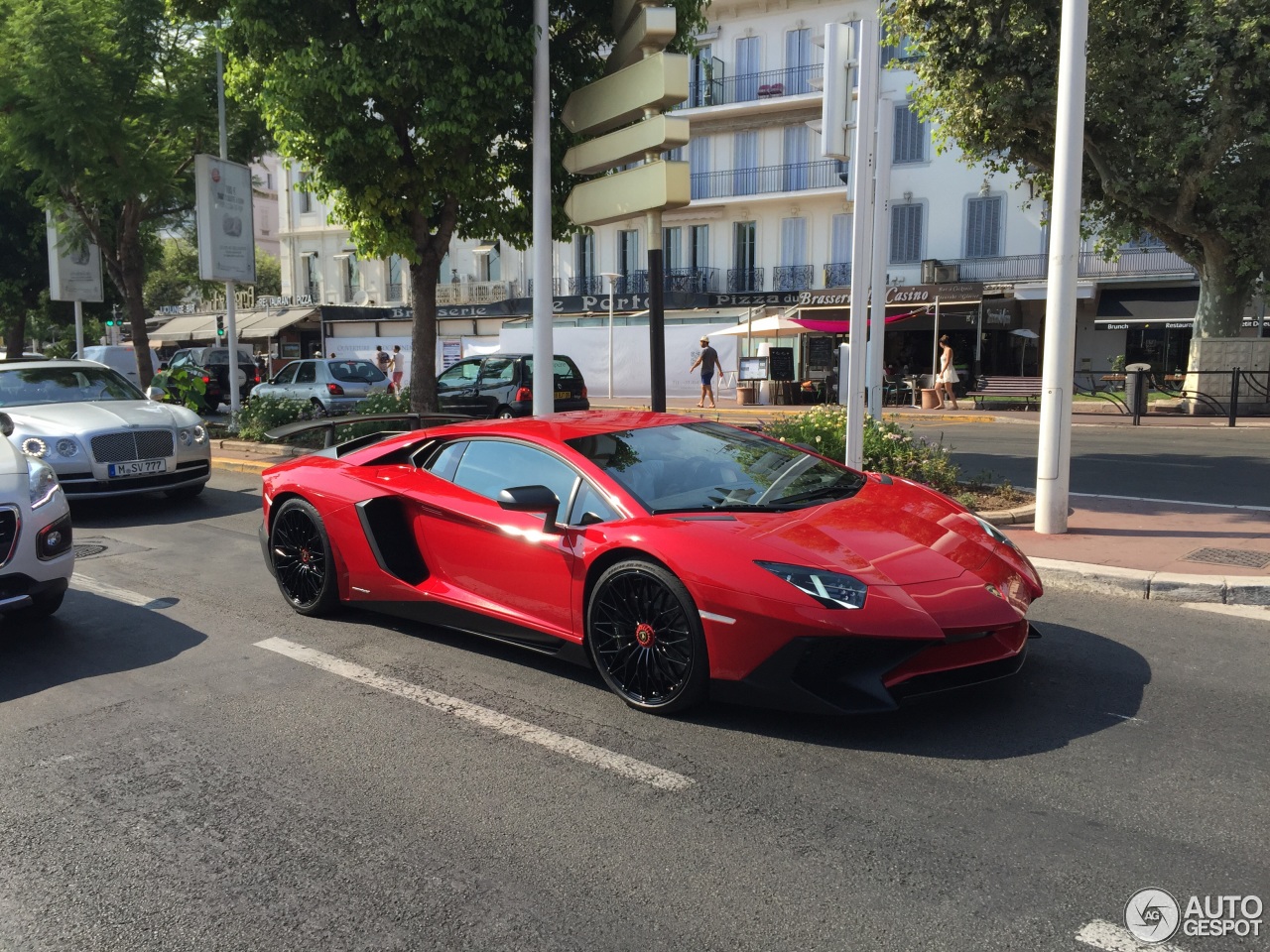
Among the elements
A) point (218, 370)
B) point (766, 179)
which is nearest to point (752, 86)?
point (766, 179)

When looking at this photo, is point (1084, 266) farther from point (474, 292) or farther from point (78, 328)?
point (78, 328)

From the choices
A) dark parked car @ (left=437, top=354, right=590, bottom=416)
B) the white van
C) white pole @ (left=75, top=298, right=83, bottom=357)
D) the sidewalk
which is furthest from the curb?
the white van

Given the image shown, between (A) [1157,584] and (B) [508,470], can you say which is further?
(A) [1157,584]

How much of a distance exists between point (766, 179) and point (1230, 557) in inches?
1191

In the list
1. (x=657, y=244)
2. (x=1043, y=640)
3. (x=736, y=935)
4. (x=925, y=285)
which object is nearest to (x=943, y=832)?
(x=736, y=935)

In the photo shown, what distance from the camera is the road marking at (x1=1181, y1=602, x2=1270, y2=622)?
5.92m

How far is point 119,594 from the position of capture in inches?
265

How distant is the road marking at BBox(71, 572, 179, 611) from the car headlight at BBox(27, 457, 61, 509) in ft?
3.09

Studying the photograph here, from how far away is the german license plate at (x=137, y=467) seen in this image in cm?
949

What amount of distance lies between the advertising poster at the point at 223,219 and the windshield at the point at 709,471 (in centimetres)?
1320

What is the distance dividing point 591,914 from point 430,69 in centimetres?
1034

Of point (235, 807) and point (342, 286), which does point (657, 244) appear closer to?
point (235, 807)

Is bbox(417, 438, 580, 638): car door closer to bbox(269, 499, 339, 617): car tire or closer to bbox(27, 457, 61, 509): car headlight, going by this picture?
bbox(269, 499, 339, 617): car tire

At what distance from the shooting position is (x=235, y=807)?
3.59 meters
